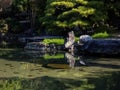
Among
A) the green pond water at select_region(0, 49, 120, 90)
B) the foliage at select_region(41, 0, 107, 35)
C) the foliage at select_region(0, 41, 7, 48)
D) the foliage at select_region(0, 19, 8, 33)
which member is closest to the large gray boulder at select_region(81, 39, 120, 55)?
the green pond water at select_region(0, 49, 120, 90)

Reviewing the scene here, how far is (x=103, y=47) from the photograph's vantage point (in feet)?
76.1

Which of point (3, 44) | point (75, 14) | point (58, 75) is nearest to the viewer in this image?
point (58, 75)

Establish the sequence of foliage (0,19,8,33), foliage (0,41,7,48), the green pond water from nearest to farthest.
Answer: the green pond water < foliage (0,41,7,48) < foliage (0,19,8,33)

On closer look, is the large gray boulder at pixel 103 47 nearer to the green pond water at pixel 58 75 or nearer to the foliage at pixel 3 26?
the green pond water at pixel 58 75

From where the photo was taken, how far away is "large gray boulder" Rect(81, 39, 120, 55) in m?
22.7

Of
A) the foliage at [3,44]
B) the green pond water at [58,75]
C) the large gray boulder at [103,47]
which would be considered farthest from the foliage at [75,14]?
the green pond water at [58,75]

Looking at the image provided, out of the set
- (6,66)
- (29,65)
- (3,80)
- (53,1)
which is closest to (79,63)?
(29,65)

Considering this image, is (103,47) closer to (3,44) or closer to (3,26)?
(3,44)

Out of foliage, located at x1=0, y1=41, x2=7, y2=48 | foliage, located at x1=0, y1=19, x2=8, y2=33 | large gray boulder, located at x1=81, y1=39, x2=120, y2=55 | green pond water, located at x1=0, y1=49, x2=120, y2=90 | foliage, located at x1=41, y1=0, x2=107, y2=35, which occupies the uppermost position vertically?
foliage, located at x1=41, y1=0, x2=107, y2=35

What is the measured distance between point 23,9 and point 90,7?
47.0 feet

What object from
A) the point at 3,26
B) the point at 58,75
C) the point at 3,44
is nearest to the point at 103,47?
the point at 58,75

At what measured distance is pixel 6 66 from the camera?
17.6 m

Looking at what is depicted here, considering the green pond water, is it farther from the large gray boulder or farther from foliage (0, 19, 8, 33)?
foliage (0, 19, 8, 33)

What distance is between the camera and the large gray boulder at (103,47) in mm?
22734
